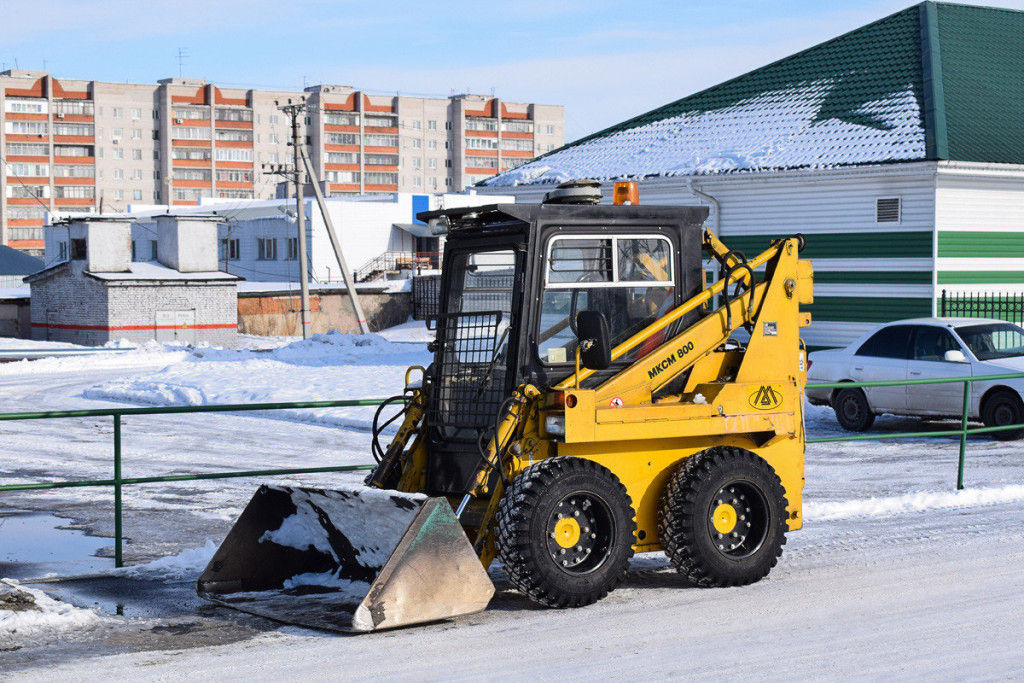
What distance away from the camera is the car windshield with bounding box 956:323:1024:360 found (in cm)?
1723

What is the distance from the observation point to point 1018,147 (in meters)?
25.0

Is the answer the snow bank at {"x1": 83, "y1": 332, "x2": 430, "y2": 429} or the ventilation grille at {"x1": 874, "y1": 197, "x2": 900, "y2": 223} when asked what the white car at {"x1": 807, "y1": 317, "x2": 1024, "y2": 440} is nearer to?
the ventilation grille at {"x1": 874, "y1": 197, "x2": 900, "y2": 223}

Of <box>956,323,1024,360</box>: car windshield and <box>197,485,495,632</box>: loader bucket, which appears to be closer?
<box>197,485,495,632</box>: loader bucket

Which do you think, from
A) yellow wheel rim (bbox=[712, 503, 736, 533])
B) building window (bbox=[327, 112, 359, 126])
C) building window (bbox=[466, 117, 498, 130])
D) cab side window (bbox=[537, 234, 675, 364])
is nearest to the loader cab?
cab side window (bbox=[537, 234, 675, 364])

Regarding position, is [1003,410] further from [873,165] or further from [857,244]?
[857,244]

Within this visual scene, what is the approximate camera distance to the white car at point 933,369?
1673 cm

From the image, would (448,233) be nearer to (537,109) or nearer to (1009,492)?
(1009,492)

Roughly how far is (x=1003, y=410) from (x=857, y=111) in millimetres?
11762

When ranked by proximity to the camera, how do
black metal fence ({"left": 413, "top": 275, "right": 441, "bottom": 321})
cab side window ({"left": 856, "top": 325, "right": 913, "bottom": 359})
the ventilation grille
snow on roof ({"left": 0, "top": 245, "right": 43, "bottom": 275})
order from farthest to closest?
snow on roof ({"left": 0, "top": 245, "right": 43, "bottom": 275}), black metal fence ({"left": 413, "top": 275, "right": 441, "bottom": 321}), the ventilation grille, cab side window ({"left": 856, "top": 325, "right": 913, "bottom": 359})

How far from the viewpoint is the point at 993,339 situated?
17469mm

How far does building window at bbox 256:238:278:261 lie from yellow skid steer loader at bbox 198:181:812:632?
66064mm

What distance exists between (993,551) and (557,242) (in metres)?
4.38

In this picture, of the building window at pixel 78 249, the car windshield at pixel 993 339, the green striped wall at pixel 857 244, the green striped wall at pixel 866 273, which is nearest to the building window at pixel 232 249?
A: the building window at pixel 78 249

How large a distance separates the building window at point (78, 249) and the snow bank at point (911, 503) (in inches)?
1746
